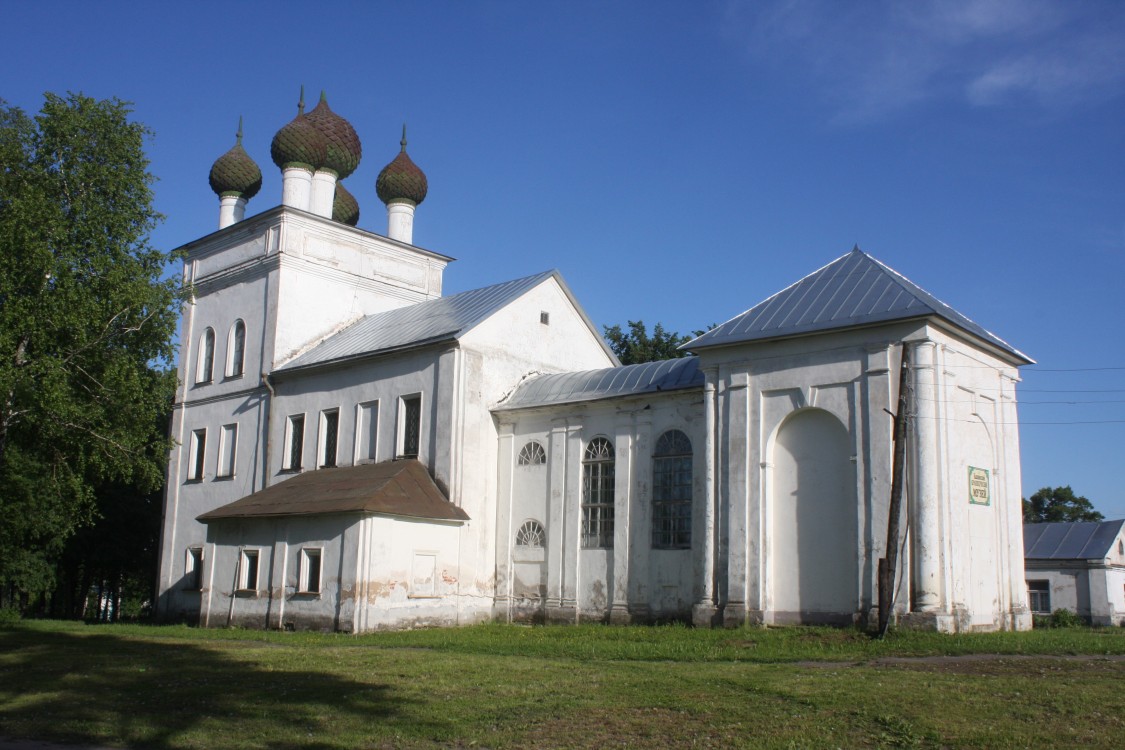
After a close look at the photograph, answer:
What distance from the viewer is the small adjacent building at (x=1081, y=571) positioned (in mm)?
36562

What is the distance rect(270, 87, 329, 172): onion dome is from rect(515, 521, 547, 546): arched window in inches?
515

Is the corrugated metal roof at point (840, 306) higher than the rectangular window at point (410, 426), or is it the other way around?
the corrugated metal roof at point (840, 306)

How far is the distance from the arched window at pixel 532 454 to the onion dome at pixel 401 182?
11260mm

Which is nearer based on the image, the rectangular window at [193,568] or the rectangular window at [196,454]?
the rectangular window at [193,568]

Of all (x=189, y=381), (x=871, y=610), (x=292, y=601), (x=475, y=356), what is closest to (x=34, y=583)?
(x=189, y=381)

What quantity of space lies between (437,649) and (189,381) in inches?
693

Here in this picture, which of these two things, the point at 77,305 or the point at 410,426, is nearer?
the point at 77,305

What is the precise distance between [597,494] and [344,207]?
50.2ft

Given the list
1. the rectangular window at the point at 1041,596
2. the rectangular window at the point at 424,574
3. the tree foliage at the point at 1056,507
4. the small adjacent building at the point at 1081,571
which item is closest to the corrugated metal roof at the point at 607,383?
the rectangular window at the point at 424,574

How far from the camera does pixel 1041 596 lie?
3819 centimetres

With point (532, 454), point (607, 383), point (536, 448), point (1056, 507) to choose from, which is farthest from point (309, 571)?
point (1056, 507)

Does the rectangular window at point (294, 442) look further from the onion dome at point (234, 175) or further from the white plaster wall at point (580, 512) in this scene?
the onion dome at point (234, 175)

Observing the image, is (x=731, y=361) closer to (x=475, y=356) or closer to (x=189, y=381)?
(x=475, y=356)

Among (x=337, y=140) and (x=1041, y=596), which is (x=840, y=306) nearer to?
(x=337, y=140)
